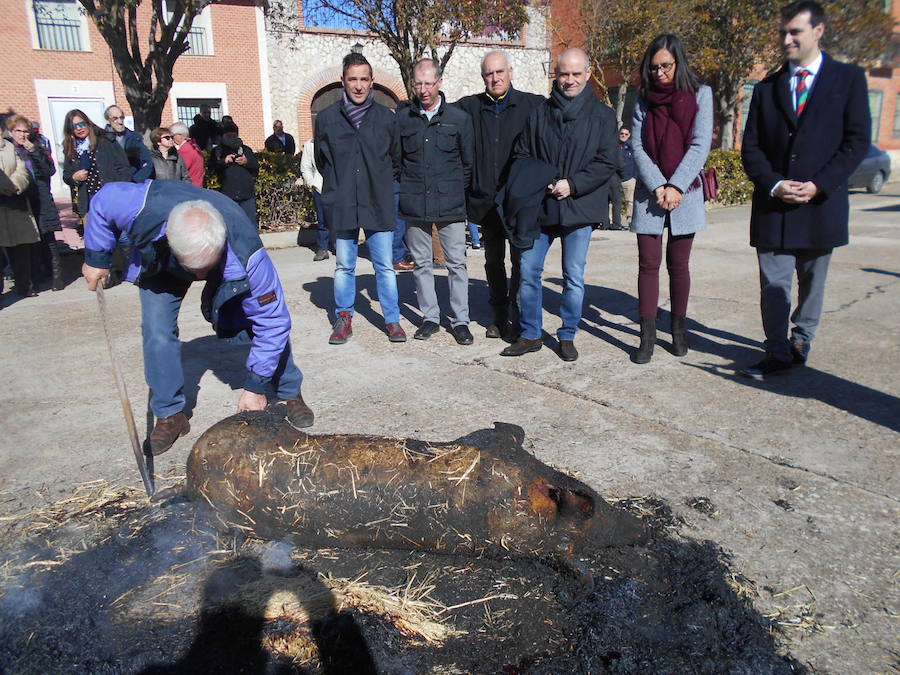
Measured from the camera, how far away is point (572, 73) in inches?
188

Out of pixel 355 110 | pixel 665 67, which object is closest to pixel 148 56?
pixel 355 110

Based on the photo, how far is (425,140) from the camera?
17.9 ft

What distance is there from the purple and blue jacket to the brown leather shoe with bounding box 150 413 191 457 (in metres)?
0.77

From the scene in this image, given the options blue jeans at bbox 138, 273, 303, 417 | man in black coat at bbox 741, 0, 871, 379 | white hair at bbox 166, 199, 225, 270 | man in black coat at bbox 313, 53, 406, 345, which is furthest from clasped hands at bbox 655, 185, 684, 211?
white hair at bbox 166, 199, 225, 270

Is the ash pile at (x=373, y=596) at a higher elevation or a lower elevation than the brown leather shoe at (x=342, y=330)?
lower

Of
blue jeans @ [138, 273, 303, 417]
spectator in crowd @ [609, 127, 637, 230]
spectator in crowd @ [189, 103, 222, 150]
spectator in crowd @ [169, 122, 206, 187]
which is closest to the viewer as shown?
blue jeans @ [138, 273, 303, 417]

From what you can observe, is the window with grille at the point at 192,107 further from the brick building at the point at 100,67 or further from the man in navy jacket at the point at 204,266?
the man in navy jacket at the point at 204,266

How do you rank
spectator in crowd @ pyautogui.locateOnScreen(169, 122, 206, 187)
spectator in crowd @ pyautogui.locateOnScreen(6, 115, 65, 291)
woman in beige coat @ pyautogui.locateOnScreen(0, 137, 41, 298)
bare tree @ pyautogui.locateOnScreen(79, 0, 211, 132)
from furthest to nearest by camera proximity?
bare tree @ pyautogui.locateOnScreen(79, 0, 211, 132), spectator in crowd @ pyautogui.locateOnScreen(169, 122, 206, 187), spectator in crowd @ pyautogui.locateOnScreen(6, 115, 65, 291), woman in beige coat @ pyautogui.locateOnScreen(0, 137, 41, 298)

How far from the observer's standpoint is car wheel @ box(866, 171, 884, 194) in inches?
754

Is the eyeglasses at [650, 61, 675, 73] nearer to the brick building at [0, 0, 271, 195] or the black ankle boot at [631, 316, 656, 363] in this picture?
the black ankle boot at [631, 316, 656, 363]

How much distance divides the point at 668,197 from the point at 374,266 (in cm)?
240

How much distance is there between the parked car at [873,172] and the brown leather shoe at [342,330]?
18113mm

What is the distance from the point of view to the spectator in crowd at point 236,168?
9.55 metres

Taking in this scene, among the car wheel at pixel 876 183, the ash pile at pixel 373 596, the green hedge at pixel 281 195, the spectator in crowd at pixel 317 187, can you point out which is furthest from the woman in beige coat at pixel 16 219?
the car wheel at pixel 876 183
